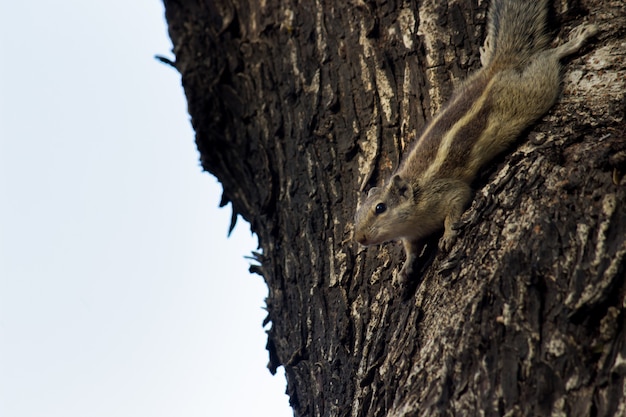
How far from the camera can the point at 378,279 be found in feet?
12.1

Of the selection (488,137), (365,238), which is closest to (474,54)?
(488,137)

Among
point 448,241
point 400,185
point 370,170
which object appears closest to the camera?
point 448,241

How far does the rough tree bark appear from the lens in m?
2.84

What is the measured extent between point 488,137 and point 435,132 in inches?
11.6

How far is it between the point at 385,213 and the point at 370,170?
0.43 meters

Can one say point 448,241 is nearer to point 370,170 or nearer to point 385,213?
point 370,170

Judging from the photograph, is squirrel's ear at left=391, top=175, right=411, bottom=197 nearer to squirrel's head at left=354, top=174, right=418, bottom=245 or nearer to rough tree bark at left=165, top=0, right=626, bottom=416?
squirrel's head at left=354, top=174, right=418, bottom=245

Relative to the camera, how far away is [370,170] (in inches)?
153

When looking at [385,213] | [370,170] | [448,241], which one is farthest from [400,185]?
[448,241]

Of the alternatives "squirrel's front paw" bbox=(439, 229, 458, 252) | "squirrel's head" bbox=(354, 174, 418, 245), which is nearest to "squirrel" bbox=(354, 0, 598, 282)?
"squirrel's head" bbox=(354, 174, 418, 245)

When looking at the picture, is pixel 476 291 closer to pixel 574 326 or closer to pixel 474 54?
pixel 574 326

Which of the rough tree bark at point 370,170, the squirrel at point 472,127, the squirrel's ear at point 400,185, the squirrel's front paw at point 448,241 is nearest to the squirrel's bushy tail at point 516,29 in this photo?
the squirrel at point 472,127

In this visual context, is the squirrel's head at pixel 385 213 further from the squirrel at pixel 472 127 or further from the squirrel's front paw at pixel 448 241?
the squirrel's front paw at pixel 448 241

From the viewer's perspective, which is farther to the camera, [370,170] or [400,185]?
[400,185]
